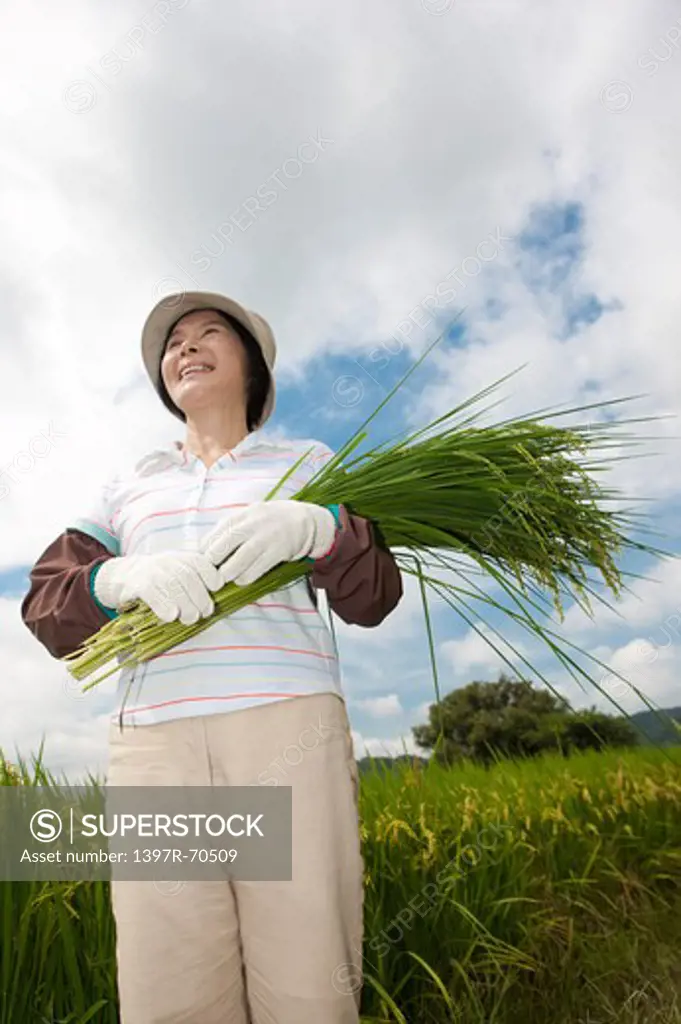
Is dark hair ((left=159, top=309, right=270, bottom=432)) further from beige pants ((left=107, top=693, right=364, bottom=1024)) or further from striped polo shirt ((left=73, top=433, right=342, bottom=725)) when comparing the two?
beige pants ((left=107, top=693, right=364, bottom=1024))

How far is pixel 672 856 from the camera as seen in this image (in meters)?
3.73

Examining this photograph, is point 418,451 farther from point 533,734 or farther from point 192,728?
point 533,734

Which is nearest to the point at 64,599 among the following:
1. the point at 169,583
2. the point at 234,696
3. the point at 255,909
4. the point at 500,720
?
the point at 169,583

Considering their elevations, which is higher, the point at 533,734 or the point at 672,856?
the point at 533,734

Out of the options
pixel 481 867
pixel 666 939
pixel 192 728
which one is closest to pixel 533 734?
pixel 666 939

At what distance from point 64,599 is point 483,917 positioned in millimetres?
1677

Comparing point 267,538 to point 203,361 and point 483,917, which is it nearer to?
point 203,361

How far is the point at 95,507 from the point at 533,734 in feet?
20.4

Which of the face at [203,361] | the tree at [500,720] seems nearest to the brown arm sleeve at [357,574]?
the face at [203,361]

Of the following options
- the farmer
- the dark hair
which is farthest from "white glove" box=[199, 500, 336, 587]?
the dark hair

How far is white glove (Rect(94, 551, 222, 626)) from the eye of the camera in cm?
175

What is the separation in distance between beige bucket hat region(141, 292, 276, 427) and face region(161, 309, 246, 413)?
3cm

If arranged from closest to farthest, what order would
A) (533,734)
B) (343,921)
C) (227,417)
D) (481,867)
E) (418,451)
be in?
(343,921)
(418,451)
(227,417)
(481,867)
(533,734)

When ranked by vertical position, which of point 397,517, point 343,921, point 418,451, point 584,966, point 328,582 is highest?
point 418,451
